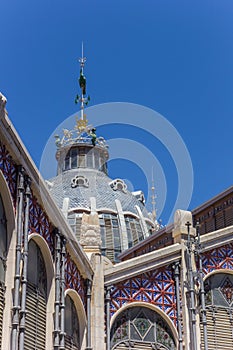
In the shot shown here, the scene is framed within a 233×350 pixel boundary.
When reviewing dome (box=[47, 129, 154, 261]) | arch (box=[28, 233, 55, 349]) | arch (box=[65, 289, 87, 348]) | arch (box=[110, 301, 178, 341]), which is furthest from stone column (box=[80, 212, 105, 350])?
dome (box=[47, 129, 154, 261])

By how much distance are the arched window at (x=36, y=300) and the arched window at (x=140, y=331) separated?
19.9 ft

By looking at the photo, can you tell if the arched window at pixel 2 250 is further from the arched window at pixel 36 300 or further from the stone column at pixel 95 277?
the stone column at pixel 95 277

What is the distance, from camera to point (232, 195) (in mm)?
37219

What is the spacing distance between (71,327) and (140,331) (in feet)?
12.2

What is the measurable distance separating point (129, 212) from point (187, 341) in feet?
123

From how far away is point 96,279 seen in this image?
29.8m

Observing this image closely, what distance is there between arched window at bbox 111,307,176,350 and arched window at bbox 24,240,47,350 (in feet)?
19.9

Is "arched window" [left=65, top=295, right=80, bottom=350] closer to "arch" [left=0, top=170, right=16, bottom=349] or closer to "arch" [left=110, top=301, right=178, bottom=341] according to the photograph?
"arch" [left=110, top=301, right=178, bottom=341]

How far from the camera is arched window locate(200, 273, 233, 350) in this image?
3062cm

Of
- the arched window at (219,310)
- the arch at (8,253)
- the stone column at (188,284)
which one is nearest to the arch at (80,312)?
the stone column at (188,284)

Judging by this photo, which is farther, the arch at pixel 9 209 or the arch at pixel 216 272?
the arch at pixel 216 272

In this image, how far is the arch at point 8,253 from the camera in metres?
20.3

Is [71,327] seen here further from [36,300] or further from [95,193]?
[95,193]

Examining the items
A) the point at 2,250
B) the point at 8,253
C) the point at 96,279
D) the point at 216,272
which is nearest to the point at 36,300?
the point at 8,253
